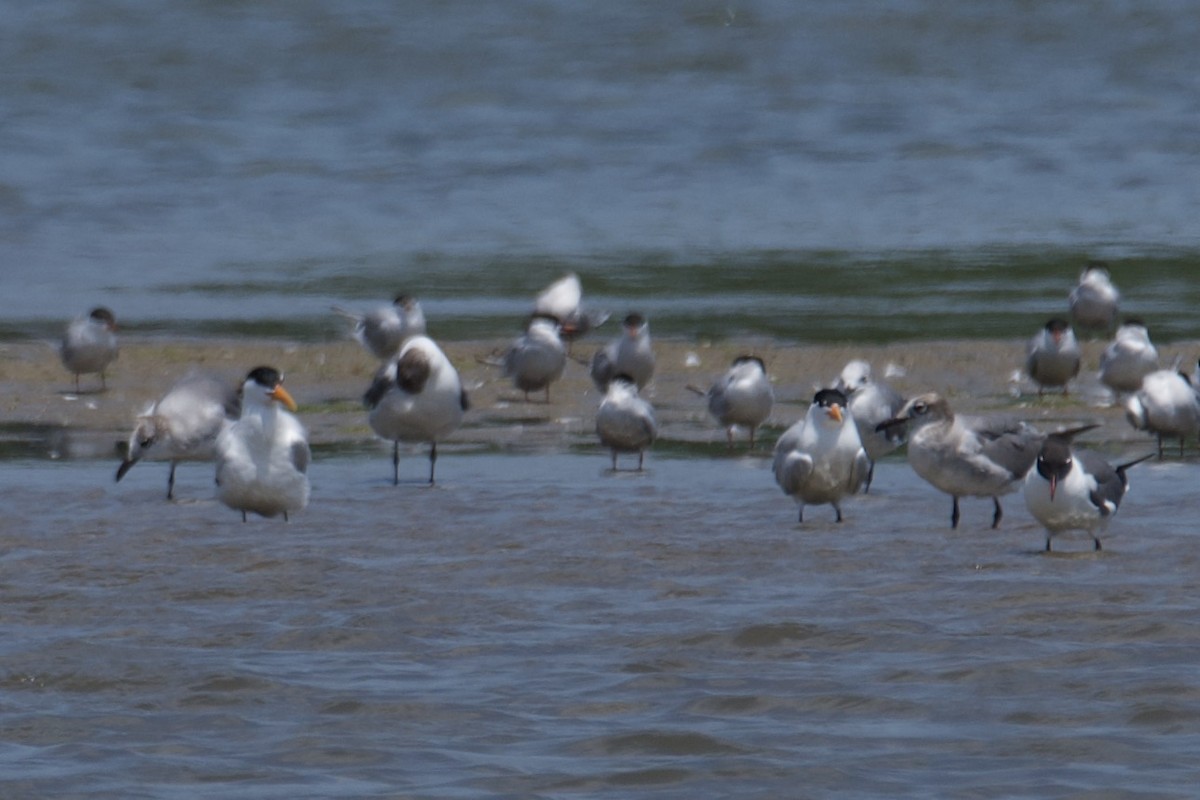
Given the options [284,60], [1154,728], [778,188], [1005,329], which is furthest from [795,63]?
[1154,728]

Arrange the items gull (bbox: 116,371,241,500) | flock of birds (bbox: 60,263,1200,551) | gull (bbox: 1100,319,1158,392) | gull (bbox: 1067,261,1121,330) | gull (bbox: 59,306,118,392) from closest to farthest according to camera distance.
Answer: flock of birds (bbox: 60,263,1200,551)
gull (bbox: 116,371,241,500)
gull (bbox: 1100,319,1158,392)
gull (bbox: 59,306,118,392)
gull (bbox: 1067,261,1121,330)

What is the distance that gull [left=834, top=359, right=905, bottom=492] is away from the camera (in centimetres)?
1398

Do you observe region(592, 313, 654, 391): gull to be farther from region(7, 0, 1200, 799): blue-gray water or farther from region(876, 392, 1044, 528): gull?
region(876, 392, 1044, 528): gull

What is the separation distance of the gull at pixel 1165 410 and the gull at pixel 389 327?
656cm

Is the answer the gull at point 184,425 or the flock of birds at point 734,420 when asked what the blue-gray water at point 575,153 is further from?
the gull at point 184,425

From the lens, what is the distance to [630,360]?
17.2 meters

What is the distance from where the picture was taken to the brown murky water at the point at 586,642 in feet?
23.8

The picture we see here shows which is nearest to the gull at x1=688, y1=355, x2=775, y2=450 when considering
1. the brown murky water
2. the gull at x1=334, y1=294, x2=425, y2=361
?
the brown murky water

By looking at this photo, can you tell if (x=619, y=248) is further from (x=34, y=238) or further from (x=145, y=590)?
(x=145, y=590)

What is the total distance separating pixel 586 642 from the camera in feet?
29.1

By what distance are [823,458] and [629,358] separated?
532 cm

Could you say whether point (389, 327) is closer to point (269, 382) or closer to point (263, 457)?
point (269, 382)

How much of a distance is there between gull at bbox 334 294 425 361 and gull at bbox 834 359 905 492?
5.01 metres

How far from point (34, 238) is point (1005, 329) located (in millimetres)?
12822
